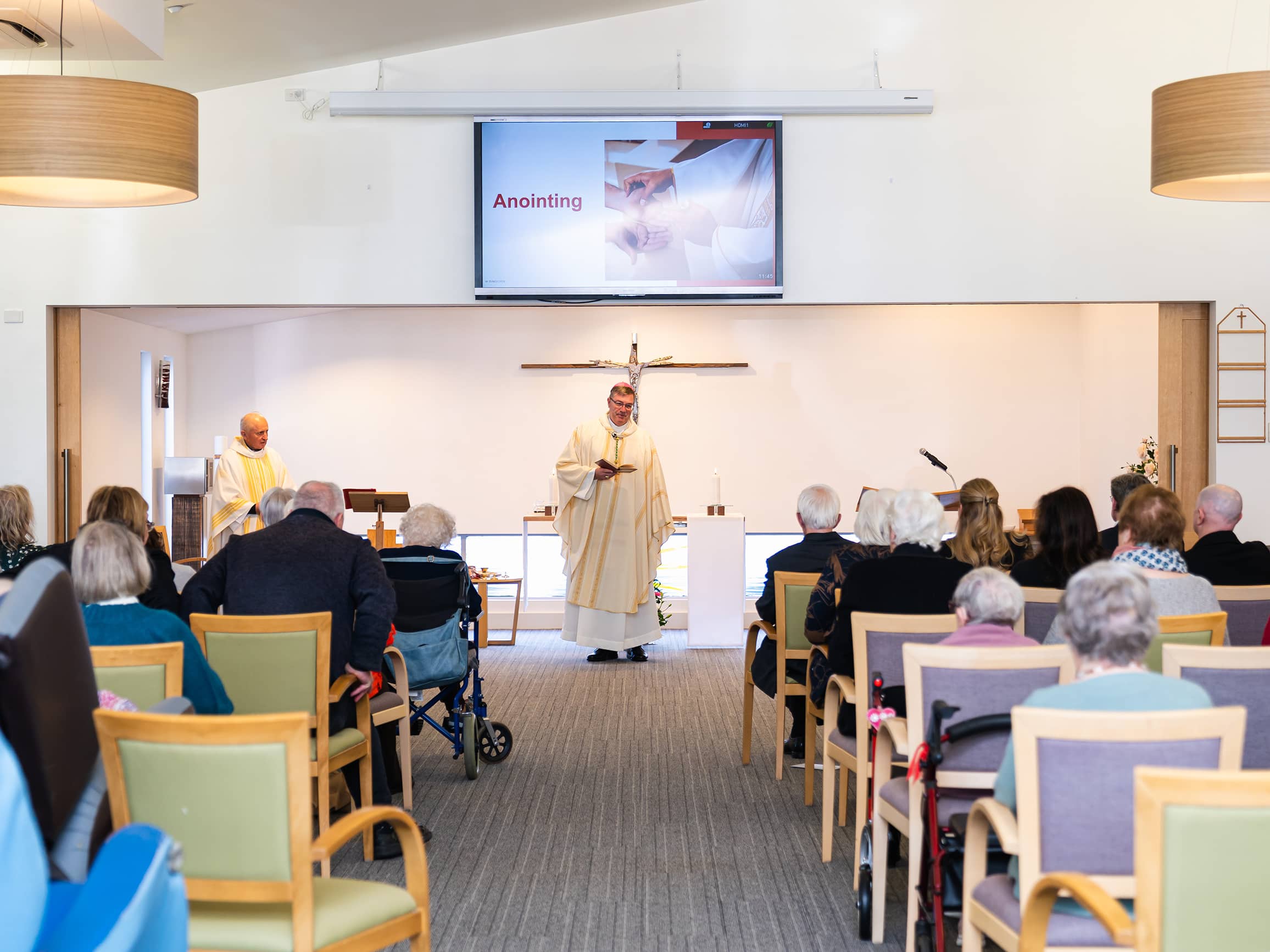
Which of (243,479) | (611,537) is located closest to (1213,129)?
(611,537)

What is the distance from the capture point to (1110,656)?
2137 mm

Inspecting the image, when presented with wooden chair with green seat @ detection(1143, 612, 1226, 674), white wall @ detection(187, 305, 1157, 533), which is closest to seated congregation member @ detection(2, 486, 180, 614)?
wooden chair with green seat @ detection(1143, 612, 1226, 674)

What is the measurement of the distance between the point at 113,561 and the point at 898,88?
5273mm

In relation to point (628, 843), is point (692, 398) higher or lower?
higher

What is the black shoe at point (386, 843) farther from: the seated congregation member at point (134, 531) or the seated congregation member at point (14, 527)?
the seated congregation member at point (14, 527)

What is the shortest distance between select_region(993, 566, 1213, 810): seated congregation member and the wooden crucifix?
341 inches

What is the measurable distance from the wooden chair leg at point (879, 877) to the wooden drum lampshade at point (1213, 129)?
257 cm

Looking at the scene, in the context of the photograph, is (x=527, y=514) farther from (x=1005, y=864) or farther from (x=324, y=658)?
(x=1005, y=864)

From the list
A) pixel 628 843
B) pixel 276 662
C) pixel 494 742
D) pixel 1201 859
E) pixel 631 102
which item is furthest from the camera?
pixel 631 102

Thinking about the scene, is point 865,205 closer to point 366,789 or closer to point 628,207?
point 628,207

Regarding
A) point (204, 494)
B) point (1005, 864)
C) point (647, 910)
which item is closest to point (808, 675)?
point (647, 910)

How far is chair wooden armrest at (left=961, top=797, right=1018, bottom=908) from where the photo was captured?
217 cm

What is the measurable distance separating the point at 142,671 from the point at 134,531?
1.55m

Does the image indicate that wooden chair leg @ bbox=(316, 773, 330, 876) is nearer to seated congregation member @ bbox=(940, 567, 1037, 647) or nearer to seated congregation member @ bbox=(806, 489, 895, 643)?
seated congregation member @ bbox=(806, 489, 895, 643)
